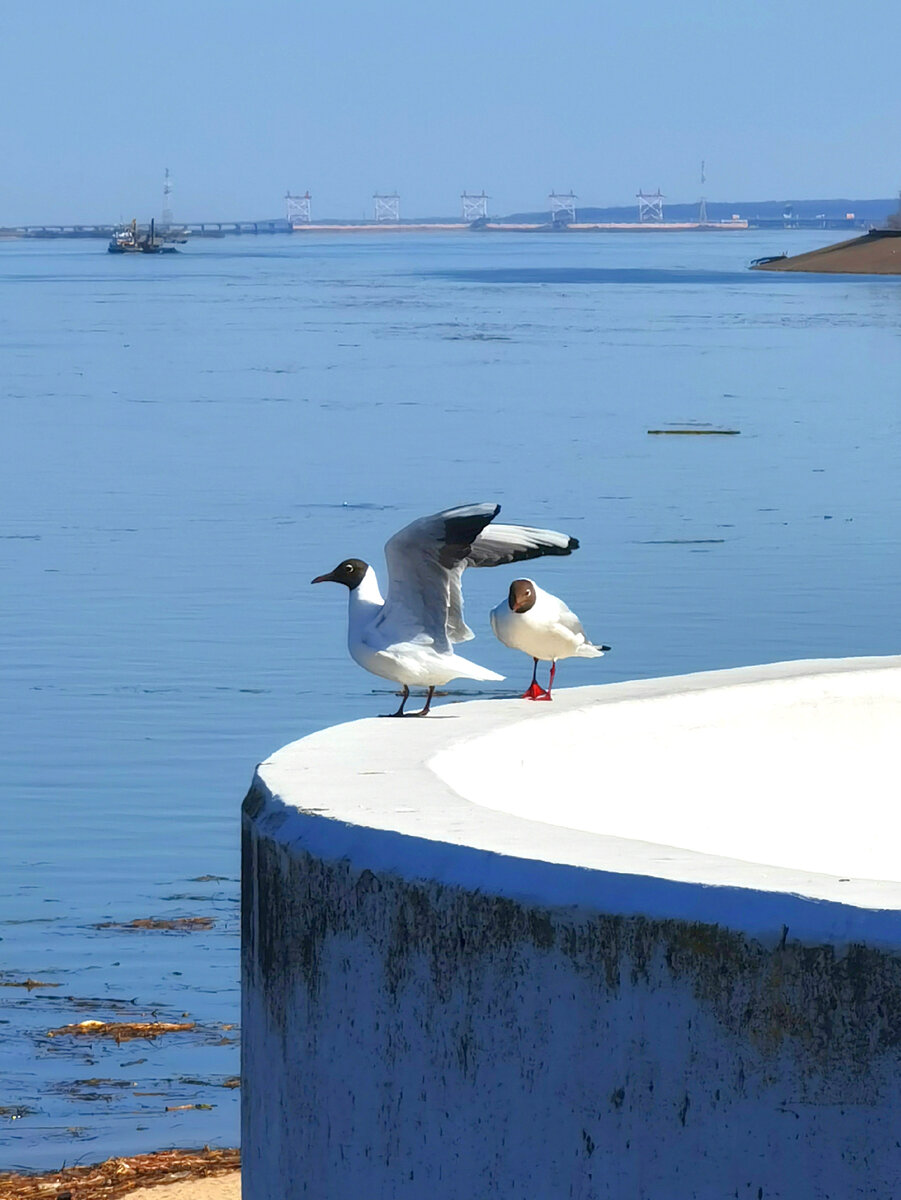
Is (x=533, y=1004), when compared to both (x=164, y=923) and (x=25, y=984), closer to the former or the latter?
(x=25, y=984)

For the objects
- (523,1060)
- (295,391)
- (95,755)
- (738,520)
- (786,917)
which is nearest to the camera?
(786,917)

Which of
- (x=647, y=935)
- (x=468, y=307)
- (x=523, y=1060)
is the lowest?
(x=468, y=307)

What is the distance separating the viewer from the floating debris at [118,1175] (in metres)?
8.05

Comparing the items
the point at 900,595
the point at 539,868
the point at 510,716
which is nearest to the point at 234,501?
the point at 900,595

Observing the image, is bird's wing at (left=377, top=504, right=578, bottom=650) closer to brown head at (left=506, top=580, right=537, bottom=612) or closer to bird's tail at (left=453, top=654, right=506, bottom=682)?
bird's tail at (left=453, top=654, right=506, bottom=682)

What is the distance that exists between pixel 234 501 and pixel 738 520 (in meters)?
5.78

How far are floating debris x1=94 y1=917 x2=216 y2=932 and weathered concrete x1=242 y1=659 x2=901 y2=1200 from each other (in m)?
5.57

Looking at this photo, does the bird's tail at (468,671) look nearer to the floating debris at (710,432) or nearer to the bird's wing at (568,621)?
the bird's wing at (568,621)

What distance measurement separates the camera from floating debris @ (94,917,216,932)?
10.9 meters

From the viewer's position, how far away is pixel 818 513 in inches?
1016

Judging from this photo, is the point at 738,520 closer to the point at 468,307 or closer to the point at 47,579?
the point at 47,579

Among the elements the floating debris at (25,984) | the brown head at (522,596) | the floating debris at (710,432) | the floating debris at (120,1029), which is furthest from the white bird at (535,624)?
the floating debris at (710,432)

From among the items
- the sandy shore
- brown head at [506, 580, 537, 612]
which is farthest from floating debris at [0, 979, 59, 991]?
brown head at [506, 580, 537, 612]

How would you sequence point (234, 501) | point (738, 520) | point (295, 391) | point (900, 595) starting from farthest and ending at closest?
point (295, 391) < point (234, 501) < point (738, 520) < point (900, 595)
